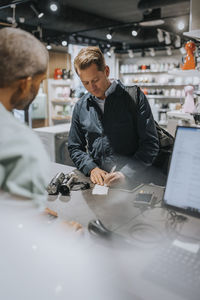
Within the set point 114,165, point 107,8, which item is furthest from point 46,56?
point 107,8

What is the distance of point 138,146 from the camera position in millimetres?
2039

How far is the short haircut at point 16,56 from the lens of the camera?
2.99ft

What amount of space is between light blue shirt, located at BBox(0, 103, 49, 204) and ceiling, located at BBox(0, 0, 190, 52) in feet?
19.4

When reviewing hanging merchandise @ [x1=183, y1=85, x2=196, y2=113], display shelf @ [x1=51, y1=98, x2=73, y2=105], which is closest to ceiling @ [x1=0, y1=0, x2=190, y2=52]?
display shelf @ [x1=51, y1=98, x2=73, y2=105]

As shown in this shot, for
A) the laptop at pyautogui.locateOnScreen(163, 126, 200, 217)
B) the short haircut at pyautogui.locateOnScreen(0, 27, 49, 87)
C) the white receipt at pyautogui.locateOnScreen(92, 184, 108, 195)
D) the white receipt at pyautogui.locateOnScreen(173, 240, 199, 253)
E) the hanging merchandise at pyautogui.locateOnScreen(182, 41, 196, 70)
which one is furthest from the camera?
the hanging merchandise at pyautogui.locateOnScreen(182, 41, 196, 70)

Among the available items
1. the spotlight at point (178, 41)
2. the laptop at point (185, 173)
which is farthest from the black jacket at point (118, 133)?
the spotlight at point (178, 41)

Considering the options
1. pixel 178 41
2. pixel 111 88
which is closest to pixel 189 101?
pixel 111 88

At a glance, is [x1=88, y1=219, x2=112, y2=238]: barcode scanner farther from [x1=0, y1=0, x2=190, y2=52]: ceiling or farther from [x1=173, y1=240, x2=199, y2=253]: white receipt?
[x1=0, y1=0, x2=190, y2=52]: ceiling

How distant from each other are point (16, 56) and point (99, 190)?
1035mm

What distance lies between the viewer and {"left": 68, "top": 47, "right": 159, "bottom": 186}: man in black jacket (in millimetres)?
1905

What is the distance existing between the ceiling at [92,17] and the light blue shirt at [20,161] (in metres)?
5.91

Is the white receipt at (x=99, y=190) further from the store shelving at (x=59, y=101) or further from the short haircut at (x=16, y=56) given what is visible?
the store shelving at (x=59, y=101)

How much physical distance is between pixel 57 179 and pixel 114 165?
1.36ft

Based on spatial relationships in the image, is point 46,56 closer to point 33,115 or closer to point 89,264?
point 89,264
